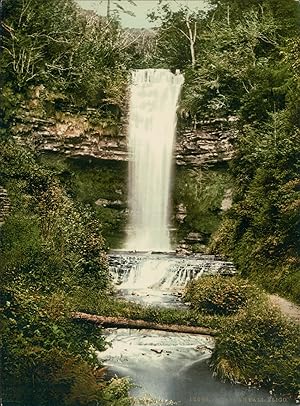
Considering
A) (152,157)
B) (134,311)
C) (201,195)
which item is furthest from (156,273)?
(152,157)

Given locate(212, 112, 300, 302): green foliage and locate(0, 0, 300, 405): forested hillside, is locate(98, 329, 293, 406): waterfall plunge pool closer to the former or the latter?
locate(0, 0, 300, 405): forested hillside

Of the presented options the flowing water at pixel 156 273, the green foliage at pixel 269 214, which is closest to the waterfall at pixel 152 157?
the flowing water at pixel 156 273

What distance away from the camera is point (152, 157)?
14.7ft

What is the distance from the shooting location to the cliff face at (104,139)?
448 centimetres

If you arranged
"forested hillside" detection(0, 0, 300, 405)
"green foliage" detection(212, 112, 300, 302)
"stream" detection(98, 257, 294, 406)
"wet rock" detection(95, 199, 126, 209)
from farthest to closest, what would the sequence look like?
1. "wet rock" detection(95, 199, 126, 209)
2. "green foliage" detection(212, 112, 300, 302)
3. "forested hillside" detection(0, 0, 300, 405)
4. "stream" detection(98, 257, 294, 406)

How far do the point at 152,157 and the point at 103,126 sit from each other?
47 centimetres

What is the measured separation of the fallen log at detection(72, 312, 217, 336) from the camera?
4168 mm

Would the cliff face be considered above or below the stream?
above

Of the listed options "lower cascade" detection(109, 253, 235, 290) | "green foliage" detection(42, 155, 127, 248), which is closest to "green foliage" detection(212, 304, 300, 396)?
"lower cascade" detection(109, 253, 235, 290)

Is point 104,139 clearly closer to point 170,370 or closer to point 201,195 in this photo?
point 201,195

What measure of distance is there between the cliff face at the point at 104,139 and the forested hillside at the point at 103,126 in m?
0.06

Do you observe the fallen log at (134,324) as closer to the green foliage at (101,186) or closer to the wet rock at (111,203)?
the green foliage at (101,186)

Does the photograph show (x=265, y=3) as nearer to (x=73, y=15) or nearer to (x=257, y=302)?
(x=73, y=15)

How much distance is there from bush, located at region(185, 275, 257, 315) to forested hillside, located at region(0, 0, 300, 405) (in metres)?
0.13
